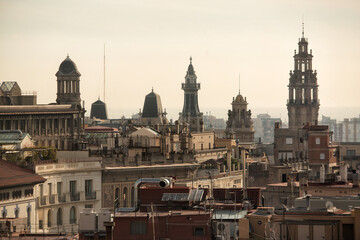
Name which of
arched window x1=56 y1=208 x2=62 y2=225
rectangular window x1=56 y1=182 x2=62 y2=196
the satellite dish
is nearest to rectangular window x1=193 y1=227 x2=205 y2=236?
the satellite dish

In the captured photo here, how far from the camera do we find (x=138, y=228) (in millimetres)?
65562

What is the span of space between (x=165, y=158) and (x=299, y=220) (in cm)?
4746

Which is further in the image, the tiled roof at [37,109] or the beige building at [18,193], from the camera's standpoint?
the tiled roof at [37,109]

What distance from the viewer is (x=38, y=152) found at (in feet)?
347

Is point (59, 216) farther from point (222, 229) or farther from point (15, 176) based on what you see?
point (222, 229)

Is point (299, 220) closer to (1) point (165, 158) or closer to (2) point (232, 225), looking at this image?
(2) point (232, 225)

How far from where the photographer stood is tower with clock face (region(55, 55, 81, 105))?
18575 cm

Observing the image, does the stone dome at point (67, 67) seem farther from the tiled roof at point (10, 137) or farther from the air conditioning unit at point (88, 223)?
the air conditioning unit at point (88, 223)

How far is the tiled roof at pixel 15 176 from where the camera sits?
89.8 meters

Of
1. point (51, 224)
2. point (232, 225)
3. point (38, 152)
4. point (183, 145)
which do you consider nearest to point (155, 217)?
point (232, 225)

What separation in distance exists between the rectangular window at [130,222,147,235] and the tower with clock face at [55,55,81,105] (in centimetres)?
11988

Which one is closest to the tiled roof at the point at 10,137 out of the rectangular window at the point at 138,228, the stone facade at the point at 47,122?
the stone facade at the point at 47,122

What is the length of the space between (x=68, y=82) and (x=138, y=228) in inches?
4811

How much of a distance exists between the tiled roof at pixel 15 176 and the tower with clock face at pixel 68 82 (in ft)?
294
